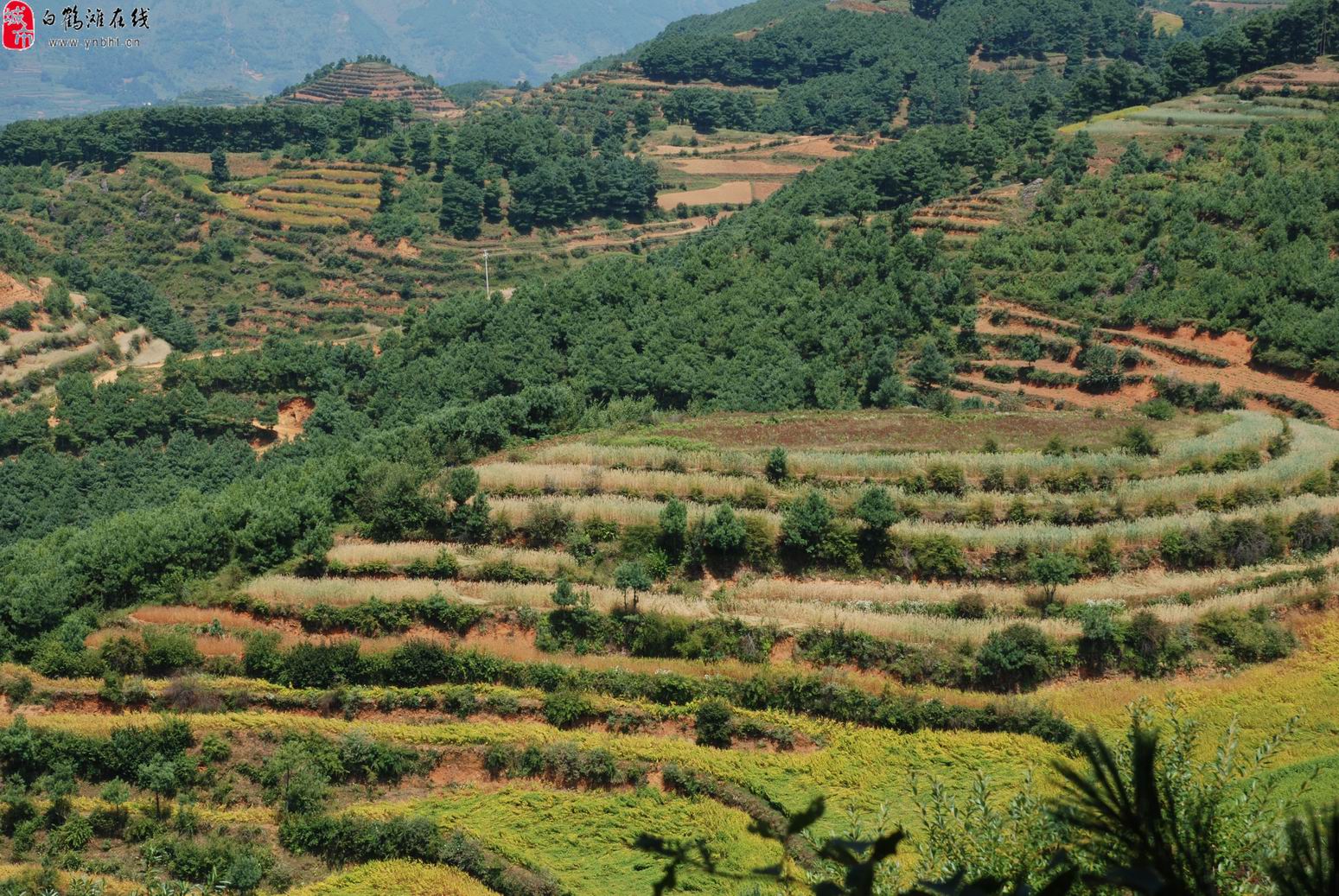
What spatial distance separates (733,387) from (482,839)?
23028 millimetres

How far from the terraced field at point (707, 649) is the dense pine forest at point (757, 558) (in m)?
0.10

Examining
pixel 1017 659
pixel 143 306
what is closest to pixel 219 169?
pixel 143 306

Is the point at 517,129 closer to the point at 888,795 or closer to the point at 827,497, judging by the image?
the point at 827,497

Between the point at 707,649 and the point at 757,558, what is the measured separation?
3196 mm

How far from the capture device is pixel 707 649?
79.5ft

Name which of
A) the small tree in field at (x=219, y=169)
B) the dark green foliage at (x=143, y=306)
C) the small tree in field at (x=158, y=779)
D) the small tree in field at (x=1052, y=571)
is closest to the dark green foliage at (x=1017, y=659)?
the small tree in field at (x=1052, y=571)

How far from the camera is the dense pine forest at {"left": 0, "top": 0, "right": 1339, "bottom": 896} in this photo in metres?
20.2

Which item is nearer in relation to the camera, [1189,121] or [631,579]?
[631,579]

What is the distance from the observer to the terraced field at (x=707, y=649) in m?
21.3

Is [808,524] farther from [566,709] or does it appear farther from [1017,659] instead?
[566,709]

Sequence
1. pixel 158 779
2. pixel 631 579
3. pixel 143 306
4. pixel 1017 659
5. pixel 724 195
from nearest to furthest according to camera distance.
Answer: pixel 158 779, pixel 1017 659, pixel 631 579, pixel 143 306, pixel 724 195

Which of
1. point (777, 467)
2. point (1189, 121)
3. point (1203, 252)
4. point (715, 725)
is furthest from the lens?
point (1189, 121)

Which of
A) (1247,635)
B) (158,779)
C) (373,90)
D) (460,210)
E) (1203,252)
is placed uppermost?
(373,90)

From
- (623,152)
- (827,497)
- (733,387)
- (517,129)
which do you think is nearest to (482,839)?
(827,497)
